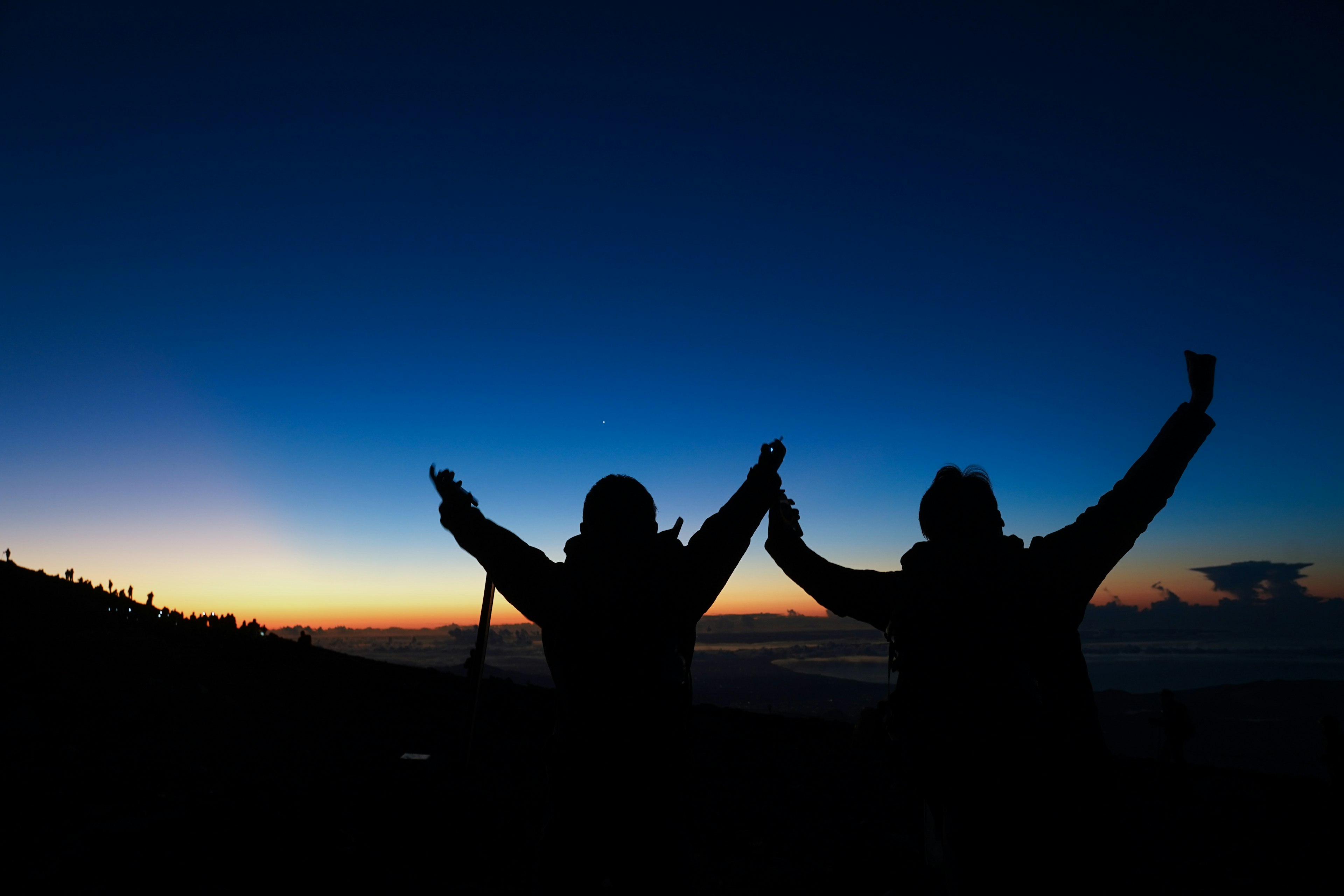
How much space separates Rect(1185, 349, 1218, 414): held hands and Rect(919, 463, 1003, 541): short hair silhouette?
1.03 m

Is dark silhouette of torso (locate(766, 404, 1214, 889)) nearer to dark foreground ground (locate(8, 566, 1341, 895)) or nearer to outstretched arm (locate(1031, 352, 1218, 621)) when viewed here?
outstretched arm (locate(1031, 352, 1218, 621))

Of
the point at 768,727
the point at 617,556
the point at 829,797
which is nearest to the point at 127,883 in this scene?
the point at 617,556

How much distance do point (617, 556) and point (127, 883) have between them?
6.25 meters

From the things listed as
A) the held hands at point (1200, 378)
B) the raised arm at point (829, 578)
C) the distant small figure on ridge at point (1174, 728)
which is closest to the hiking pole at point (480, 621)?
the raised arm at point (829, 578)

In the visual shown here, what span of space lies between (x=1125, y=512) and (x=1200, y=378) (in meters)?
0.95

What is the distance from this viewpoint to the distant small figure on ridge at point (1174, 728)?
13.0 m

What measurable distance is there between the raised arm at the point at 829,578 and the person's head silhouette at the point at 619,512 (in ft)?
2.43

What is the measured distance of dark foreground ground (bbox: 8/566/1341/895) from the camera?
6.26m

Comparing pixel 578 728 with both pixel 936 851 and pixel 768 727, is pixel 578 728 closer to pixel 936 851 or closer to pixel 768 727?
pixel 936 851

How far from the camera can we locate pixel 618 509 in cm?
312

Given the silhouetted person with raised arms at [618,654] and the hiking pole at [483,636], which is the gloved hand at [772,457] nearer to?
the silhouetted person with raised arms at [618,654]

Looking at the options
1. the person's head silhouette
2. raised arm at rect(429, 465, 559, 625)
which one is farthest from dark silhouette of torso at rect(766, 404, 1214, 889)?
raised arm at rect(429, 465, 559, 625)

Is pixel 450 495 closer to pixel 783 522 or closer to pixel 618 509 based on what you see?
pixel 618 509

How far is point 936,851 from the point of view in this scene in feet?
8.45
